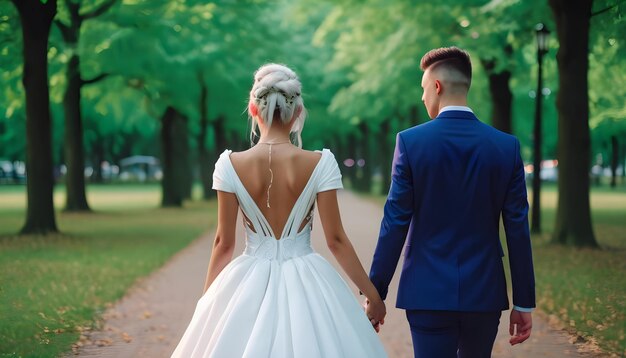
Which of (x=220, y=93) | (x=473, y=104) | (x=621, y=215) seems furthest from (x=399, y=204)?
(x=220, y=93)

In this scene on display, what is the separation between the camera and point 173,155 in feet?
108

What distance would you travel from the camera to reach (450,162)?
3.96 m

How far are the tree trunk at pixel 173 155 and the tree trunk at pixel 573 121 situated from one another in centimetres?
1885

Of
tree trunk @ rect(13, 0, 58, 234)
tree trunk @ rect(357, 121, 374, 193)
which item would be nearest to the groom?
tree trunk @ rect(13, 0, 58, 234)

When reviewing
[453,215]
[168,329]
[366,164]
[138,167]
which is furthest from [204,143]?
[138,167]

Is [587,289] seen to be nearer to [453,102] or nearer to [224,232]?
[453,102]

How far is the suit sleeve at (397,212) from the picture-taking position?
3969 millimetres

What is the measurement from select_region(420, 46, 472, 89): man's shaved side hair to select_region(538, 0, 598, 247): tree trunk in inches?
471

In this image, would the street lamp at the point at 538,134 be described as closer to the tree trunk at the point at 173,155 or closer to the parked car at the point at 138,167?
the tree trunk at the point at 173,155

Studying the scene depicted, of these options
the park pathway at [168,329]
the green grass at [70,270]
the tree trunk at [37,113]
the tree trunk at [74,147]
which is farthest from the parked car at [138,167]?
the park pathway at [168,329]

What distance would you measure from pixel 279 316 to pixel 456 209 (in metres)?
0.96

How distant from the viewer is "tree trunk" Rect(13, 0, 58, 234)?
16.8 meters

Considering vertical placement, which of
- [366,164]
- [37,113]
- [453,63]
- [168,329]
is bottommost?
[168,329]

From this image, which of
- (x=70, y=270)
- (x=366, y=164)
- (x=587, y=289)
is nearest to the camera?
(x=587, y=289)
